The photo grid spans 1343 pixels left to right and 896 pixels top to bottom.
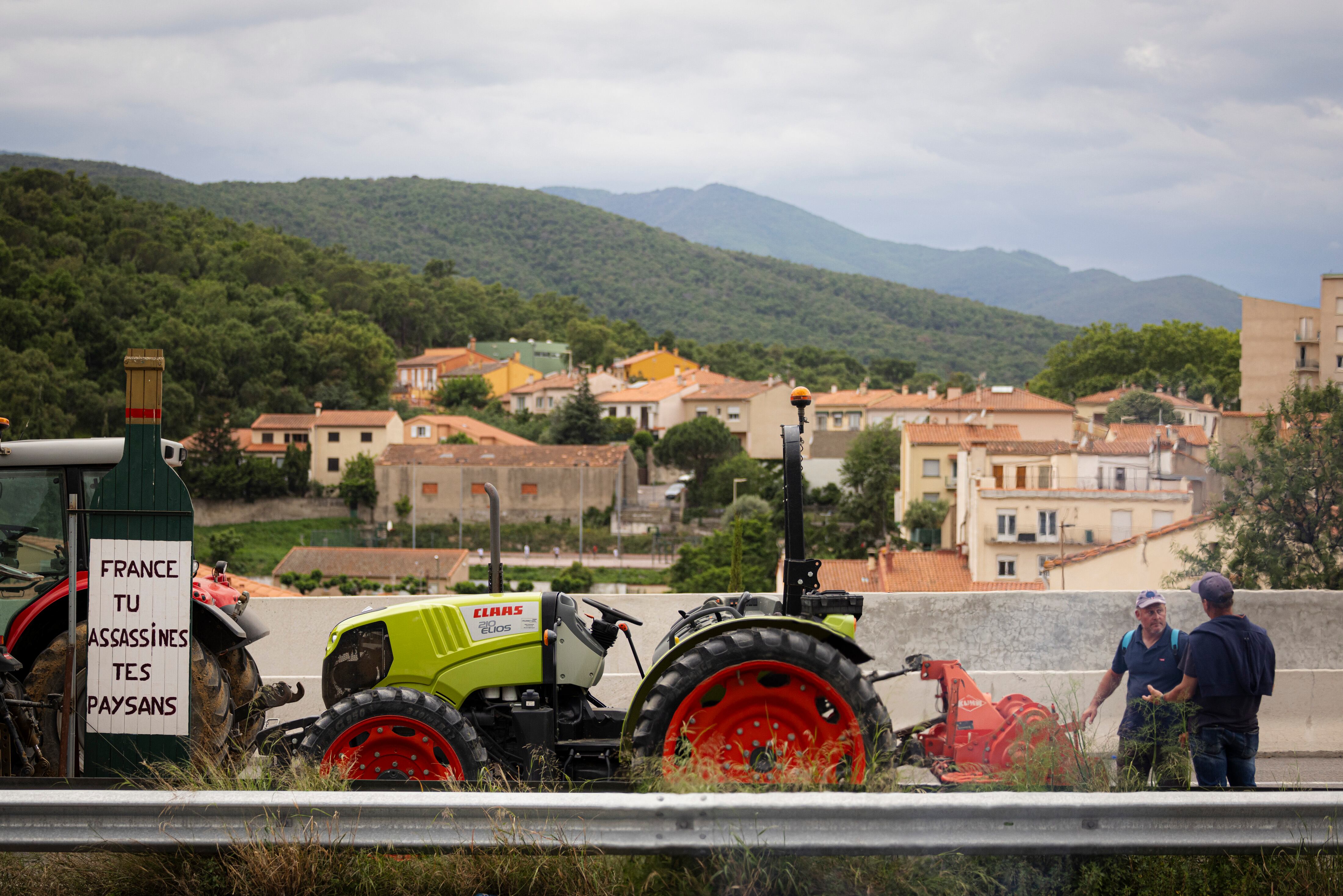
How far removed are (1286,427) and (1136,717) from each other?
23.2 m

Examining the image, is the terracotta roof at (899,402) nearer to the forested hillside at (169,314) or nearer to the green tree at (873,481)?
the green tree at (873,481)

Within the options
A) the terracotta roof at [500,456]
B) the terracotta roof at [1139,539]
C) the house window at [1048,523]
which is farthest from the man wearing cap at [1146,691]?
the terracotta roof at [500,456]

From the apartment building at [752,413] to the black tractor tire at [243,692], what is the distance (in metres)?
70.9

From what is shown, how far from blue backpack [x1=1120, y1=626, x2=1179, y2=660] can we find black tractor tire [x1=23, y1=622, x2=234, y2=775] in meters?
4.42

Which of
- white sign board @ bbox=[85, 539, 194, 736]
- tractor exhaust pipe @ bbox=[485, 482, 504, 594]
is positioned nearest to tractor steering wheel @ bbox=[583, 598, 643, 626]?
tractor exhaust pipe @ bbox=[485, 482, 504, 594]

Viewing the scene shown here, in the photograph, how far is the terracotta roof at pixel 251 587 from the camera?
19.9ft

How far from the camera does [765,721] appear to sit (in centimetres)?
414

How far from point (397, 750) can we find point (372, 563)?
45.8 metres

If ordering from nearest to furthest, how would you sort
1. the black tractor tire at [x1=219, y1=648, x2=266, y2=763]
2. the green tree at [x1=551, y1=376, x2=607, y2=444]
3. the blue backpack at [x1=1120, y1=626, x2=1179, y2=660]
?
the blue backpack at [x1=1120, y1=626, x2=1179, y2=660] → the black tractor tire at [x1=219, y1=648, x2=266, y2=763] → the green tree at [x1=551, y1=376, x2=607, y2=444]

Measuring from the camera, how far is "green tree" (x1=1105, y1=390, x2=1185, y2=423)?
213 feet

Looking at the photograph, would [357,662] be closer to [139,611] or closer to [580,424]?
[139,611]

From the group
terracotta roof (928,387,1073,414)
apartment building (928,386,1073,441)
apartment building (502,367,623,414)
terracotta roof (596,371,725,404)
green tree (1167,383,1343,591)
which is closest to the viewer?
green tree (1167,383,1343,591)

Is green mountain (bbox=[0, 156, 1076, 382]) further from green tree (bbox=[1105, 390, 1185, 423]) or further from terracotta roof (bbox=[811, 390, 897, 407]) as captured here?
green tree (bbox=[1105, 390, 1185, 423])

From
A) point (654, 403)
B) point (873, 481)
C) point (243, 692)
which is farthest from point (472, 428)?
point (243, 692)
